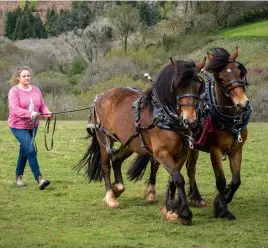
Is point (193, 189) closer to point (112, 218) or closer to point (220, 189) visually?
point (220, 189)

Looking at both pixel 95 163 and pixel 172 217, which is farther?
pixel 95 163

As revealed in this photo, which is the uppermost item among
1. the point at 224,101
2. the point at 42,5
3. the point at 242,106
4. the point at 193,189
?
the point at 242,106

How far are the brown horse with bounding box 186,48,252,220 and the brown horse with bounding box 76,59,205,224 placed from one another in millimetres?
327

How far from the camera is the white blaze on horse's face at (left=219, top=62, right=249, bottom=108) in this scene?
727 centimetres

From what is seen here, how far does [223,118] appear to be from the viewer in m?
7.75

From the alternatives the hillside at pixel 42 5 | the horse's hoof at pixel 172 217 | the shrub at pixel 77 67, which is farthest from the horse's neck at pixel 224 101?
the hillside at pixel 42 5

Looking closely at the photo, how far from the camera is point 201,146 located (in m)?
8.10

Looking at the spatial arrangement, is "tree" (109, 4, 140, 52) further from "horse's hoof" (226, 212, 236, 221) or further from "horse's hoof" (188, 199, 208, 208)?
"horse's hoof" (226, 212, 236, 221)

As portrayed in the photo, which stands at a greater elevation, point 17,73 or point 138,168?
point 17,73

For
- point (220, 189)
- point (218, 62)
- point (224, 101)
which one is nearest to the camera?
point (218, 62)

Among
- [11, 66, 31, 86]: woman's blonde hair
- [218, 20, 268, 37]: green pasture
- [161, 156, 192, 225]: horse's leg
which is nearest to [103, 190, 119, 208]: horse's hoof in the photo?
[161, 156, 192, 225]: horse's leg

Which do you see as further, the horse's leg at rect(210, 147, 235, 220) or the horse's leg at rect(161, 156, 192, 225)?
the horse's leg at rect(210, 147, 235, 220)

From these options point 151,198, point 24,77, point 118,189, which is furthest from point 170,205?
point 24,77

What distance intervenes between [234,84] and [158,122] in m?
1.07
